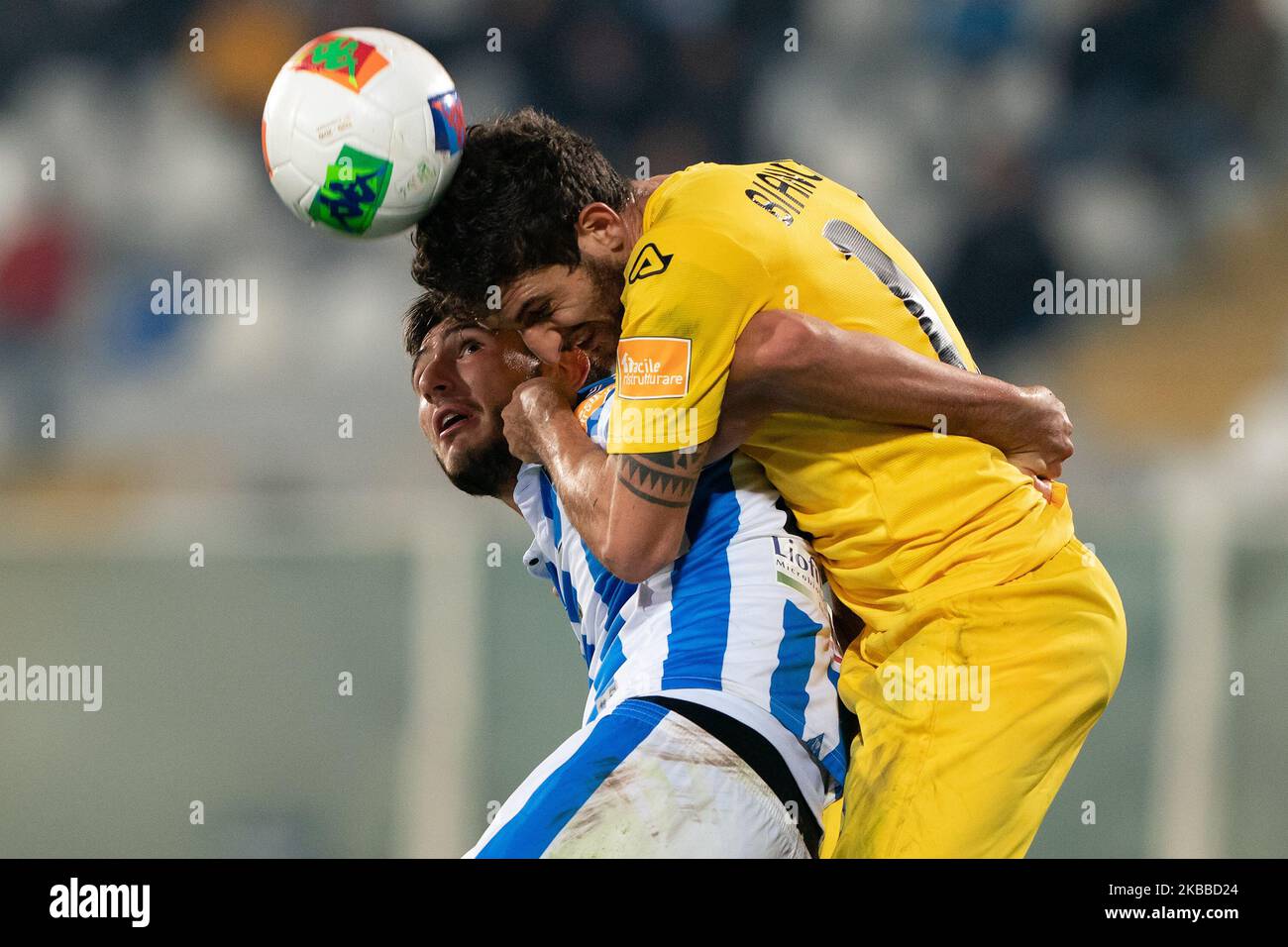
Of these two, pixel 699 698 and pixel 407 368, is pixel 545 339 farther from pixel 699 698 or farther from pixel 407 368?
pixel 407 368

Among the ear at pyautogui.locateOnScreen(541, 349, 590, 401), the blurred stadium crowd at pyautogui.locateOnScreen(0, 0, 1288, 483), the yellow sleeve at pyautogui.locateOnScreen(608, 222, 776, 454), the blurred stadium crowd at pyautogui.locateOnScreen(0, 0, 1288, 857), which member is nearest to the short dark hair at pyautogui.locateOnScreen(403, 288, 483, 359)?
the ear at pyautogui.locateOnScreen(541, 349, 590, 401)

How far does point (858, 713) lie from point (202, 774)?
3.09 m

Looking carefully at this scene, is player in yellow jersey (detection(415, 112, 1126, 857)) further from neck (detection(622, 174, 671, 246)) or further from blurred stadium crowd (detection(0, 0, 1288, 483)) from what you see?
blurred stadium crowd (detection(0, 0, 1288, 483))

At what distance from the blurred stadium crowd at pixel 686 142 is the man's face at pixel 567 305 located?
3.61 m

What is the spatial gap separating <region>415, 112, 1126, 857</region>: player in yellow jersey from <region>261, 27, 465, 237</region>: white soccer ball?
0.30 ft

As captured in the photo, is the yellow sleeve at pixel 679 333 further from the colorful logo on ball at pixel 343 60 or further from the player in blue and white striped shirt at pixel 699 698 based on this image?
the colorful logo on ball at pixel 343 60

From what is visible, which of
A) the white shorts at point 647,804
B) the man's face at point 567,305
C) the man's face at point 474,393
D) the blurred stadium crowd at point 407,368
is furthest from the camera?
the blurred stadium crowd at point 407,368

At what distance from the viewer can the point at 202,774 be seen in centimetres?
491

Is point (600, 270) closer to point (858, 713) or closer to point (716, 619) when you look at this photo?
point (716, 619)

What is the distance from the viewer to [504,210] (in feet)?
8.52

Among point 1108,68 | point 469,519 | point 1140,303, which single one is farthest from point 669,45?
point 469,519

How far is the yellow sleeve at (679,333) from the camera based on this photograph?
7.97ft

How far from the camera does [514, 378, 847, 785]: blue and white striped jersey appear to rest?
2600mm

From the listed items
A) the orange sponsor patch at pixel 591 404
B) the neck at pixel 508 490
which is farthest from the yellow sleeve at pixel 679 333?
the neck at pixel 508 490
